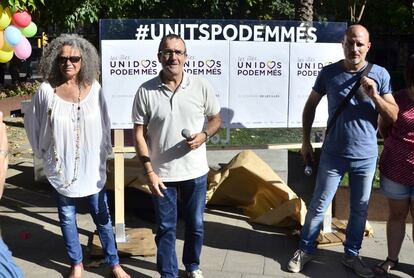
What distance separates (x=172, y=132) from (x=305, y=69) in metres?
1.67

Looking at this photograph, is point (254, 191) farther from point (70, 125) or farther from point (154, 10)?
point (154, 10)

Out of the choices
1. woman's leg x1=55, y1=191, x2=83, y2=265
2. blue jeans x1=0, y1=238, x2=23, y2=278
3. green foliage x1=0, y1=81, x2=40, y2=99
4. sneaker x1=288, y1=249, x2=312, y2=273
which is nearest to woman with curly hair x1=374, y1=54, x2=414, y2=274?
sneaker x1=288, y1=249, x2=312, y2=273

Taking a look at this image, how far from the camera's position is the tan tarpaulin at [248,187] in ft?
16.8

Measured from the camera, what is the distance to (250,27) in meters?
4.51

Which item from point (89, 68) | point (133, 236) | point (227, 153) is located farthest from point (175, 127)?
point (227, 153)

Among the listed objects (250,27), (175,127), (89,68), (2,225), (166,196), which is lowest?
(2,225)

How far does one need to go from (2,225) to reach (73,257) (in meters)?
1.59

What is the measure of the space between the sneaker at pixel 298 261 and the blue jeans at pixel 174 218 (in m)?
0.77

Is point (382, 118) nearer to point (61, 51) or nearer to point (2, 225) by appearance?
point (61, 51)

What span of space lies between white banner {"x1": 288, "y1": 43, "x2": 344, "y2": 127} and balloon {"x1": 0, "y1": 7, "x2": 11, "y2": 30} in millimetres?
2828

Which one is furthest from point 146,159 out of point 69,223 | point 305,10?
point 305,10

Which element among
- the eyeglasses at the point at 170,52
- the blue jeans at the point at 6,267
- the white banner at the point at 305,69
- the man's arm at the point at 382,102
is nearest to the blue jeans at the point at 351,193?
the man's arm at the point at 382,102

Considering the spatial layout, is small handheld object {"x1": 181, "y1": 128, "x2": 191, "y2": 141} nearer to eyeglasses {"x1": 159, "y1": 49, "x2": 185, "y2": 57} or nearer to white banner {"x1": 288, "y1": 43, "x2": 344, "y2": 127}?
eyeglasses {"x1": 159, "y1": 49, "x2": 185, "y2": 57}

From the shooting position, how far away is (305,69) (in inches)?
181
